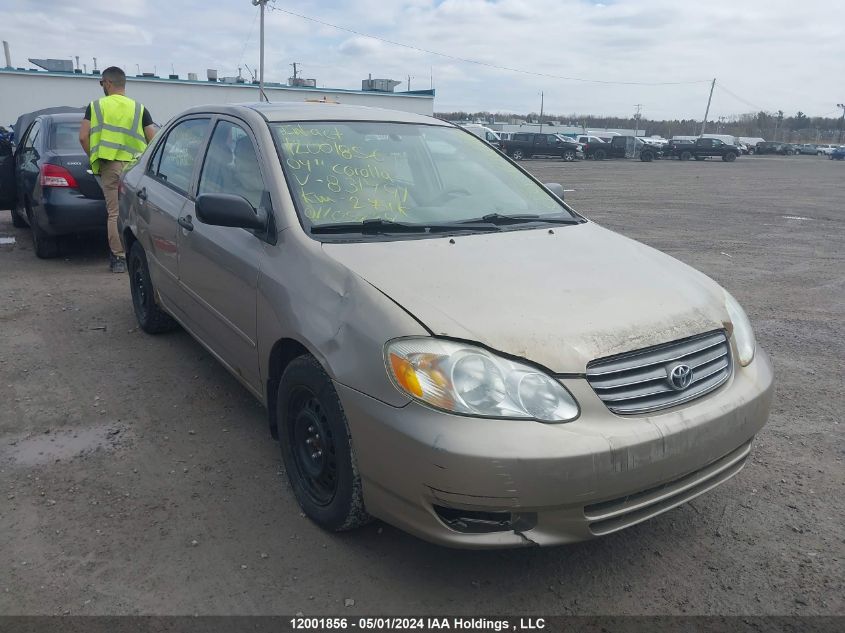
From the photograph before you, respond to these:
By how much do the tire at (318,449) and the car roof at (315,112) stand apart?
1497 millimetres

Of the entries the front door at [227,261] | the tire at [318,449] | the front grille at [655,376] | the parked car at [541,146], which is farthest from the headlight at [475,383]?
the parked car at [541,146]

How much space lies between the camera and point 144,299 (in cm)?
508

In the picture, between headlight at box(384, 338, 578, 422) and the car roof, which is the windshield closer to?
the car roof

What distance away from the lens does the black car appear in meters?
7.08

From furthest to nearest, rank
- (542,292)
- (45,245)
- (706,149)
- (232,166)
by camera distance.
Result: (706,149) < (45,245) < (232,166) < (542,292)

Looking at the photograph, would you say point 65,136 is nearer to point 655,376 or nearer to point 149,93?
point 655,376

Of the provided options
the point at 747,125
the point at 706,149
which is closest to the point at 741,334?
the point at 706,149

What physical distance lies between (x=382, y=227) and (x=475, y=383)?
3.55 ft

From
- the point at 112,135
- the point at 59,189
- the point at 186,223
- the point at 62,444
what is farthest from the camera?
the point at 59,189

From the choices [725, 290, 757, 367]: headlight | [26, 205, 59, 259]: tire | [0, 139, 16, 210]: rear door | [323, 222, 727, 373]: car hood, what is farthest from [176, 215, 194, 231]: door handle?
[0, 139, 16, 210]: rear door

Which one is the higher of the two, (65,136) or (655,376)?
(65,136)

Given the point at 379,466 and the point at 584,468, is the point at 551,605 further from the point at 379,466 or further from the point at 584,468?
the point at 379,466

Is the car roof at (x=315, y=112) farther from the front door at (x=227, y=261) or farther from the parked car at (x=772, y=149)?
the parked car at (x=772, y=149)

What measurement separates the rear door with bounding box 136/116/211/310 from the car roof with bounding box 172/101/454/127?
277 mm
